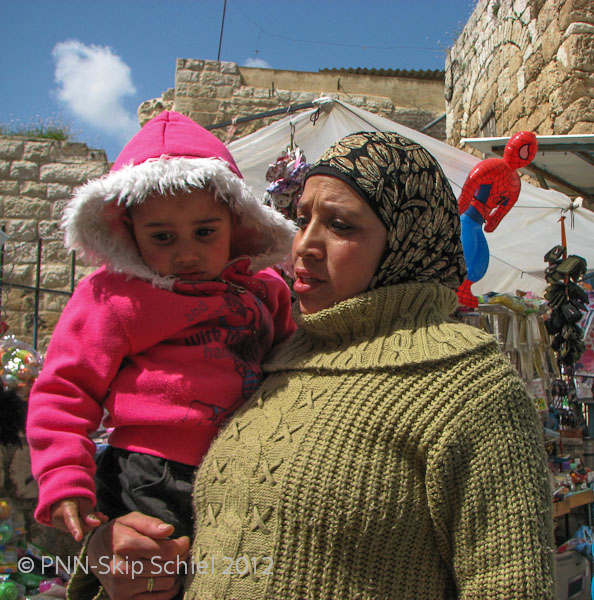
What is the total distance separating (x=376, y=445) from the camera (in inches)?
41.3

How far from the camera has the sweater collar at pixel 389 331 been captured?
110 cm

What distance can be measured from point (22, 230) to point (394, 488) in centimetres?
718

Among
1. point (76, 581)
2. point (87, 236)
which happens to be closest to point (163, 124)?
point (87, 236)

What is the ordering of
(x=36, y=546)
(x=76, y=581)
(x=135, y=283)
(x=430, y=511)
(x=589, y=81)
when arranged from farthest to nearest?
(x=589, y=81) → (x=36, y=546) → (x=135, y=283) → (x=76, y=581) → (x=430, y=511)

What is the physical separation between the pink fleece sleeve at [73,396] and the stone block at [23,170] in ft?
21.5

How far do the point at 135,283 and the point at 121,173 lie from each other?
0.32 metres

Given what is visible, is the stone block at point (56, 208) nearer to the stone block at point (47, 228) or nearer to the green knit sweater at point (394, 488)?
the stone block at point (47, 228)

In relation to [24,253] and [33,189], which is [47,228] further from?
[33,189]

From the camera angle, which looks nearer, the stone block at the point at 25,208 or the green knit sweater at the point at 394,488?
the green knit sweater at the point at 394,488

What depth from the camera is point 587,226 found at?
531cm

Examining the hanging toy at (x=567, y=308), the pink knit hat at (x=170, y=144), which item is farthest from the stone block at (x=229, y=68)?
the pink knit hat at (x=170, y=144)

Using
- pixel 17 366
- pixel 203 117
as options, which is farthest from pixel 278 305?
pixel 203 117

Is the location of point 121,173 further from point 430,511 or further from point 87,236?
point 430,511

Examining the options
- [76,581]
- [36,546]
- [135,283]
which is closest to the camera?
[76,581]
